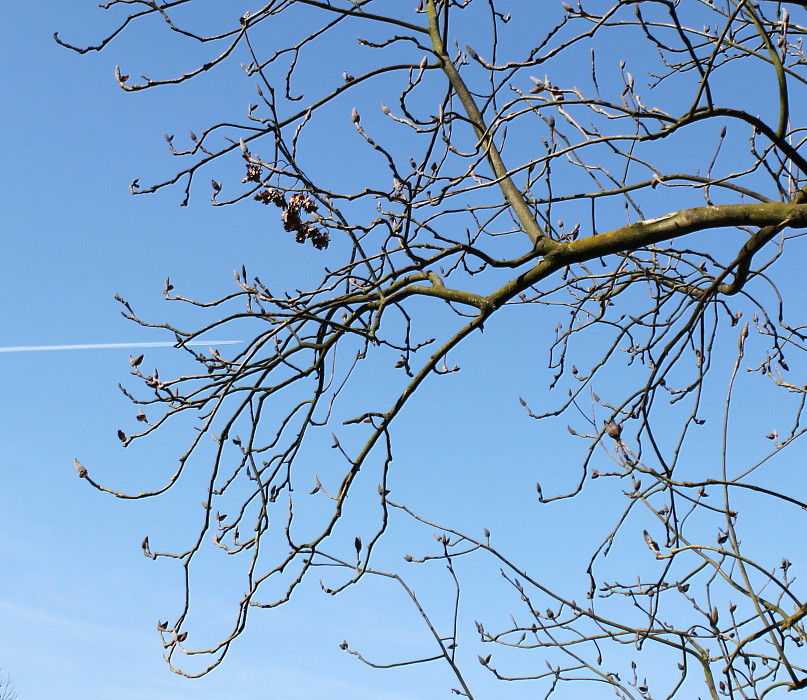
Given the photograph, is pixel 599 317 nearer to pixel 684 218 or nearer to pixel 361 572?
pixel 684 218

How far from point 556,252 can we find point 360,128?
847mm

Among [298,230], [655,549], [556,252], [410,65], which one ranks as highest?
[410,65]

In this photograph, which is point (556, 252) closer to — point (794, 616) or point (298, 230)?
point (298, 230)

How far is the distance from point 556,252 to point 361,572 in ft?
4.71

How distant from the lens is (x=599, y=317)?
424 centimetres

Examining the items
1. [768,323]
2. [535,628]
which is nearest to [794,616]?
[535,628]

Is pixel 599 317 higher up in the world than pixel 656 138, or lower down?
higher up

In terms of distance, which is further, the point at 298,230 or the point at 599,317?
the point at 599,317

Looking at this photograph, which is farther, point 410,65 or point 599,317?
point 599,317

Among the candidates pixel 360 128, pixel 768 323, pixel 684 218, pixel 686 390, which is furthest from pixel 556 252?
pixel 768 323

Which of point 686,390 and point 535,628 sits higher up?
point 686,390

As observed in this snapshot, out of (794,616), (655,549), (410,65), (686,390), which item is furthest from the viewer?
(686,390)

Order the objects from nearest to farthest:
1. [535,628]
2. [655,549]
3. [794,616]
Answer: [794,616] → [655,549] → [535,628]

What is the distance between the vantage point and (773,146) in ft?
10.1
